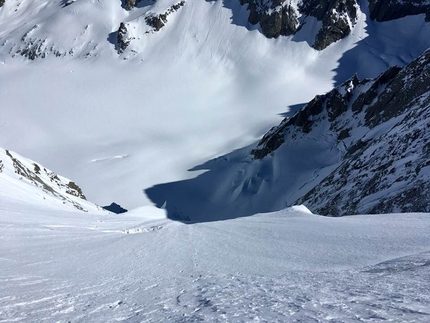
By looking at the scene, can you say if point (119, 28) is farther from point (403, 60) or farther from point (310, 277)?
point (310, 277)

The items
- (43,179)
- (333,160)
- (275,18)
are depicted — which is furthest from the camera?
(275,18)

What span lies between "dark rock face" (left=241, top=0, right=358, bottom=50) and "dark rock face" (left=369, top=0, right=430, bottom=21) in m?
5.05

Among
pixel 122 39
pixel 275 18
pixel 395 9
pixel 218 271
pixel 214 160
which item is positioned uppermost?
pixel 122 39

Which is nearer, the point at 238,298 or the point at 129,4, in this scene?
the point at 238,298

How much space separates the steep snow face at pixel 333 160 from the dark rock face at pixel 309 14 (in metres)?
44.5

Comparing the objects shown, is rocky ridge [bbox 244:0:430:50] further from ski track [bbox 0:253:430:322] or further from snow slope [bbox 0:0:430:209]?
ski track [bbox 0:253:430:322]

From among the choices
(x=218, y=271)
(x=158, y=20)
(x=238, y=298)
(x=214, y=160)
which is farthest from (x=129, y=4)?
(x=238, y=298)

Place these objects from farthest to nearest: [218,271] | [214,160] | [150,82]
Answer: [150,82] < [214,160] < [218,271]

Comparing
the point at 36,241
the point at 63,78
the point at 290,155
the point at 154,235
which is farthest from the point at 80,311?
the point at 63,78

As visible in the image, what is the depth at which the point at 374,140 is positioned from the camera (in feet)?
117

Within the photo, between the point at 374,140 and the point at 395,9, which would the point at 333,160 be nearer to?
the point at 374,140

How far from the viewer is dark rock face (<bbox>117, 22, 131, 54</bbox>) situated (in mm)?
98312

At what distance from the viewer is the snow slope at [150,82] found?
65500 millimetres

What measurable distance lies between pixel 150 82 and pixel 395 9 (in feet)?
204
